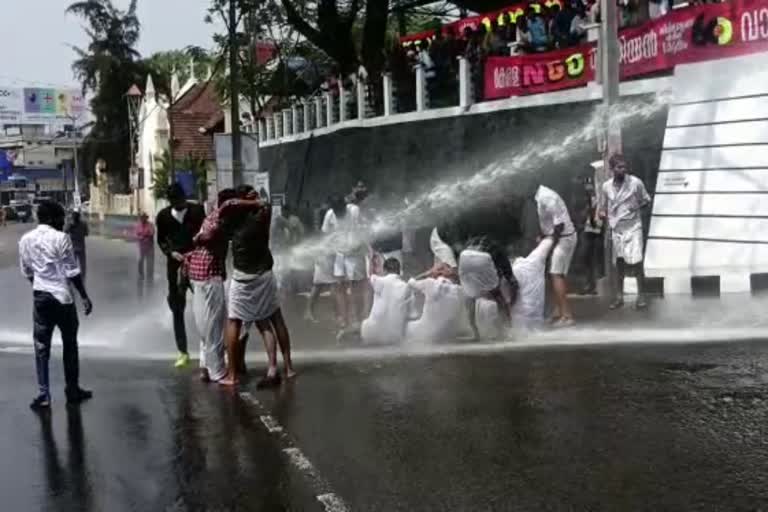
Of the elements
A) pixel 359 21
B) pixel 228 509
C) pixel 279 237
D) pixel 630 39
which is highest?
pixel 359 21

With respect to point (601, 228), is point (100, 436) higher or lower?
lower

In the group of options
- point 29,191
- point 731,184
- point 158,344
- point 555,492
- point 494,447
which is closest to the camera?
point 555,492

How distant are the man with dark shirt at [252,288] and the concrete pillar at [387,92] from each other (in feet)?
44.8

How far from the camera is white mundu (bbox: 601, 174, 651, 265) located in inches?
→ 452

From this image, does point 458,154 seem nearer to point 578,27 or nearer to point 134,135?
point 578,27

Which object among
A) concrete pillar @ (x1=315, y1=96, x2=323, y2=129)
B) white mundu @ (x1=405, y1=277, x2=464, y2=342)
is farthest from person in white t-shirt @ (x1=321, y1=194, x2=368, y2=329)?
concrete pillar @ (x1=315, y1=96, x2=323, y2=129)

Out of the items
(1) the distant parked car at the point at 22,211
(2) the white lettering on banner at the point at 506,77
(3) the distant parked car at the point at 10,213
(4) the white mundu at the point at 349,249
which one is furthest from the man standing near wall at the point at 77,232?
(3) the distant parked car at the point at 10,213

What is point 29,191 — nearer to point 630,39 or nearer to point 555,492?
point 630,39

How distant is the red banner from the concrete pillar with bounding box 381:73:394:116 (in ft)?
15.8

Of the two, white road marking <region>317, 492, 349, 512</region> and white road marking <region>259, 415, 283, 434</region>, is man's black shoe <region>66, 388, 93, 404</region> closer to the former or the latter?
white road marking <region>259, 415, 283, 434</region>

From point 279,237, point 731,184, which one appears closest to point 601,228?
point 731,184

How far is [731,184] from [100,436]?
31.9ft

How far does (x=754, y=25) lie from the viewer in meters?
13.0

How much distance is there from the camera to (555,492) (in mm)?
Result: 5035
